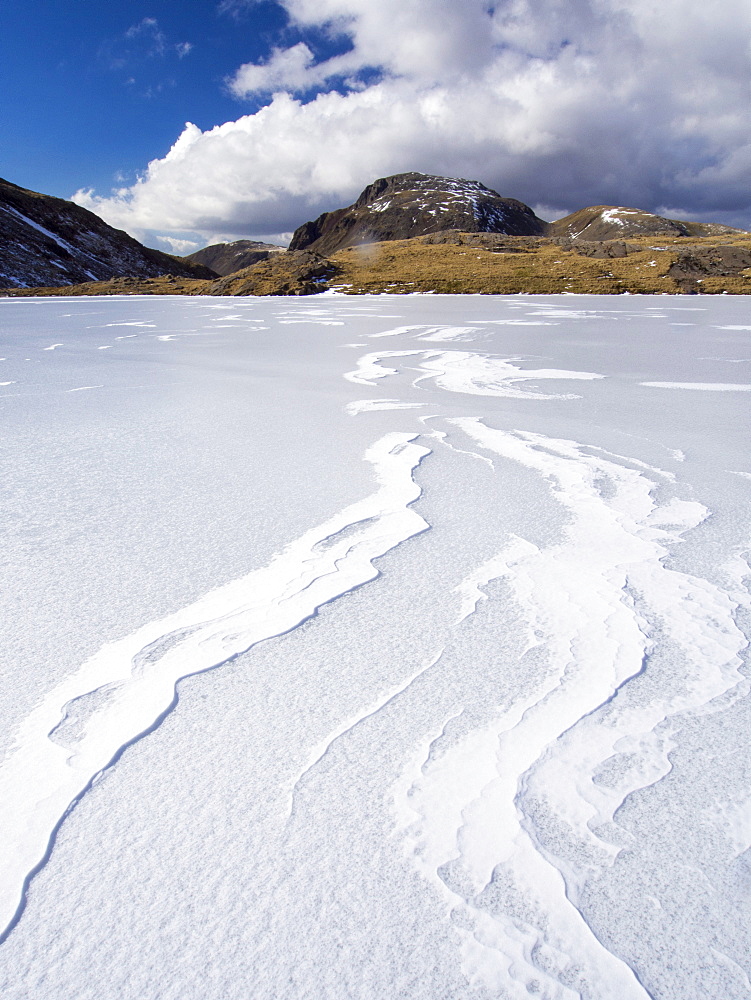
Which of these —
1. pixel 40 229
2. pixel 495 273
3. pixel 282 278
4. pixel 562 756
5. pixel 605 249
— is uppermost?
pixel 40 229

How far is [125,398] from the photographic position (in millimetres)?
4762

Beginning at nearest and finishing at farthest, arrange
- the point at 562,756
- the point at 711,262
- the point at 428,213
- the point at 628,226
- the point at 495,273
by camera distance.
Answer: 1. the point at 562,756
2. the point at 711,262
3. the point at 495,273
4. the point at 628,226
5. the point at 428,213

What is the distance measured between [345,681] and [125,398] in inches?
159

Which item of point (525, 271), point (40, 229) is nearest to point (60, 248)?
point (40, 229)

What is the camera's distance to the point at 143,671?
146 cm

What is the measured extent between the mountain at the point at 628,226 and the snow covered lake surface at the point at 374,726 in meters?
140

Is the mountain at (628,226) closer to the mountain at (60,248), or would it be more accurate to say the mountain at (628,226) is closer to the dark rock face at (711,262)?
the mountain at (60,248)

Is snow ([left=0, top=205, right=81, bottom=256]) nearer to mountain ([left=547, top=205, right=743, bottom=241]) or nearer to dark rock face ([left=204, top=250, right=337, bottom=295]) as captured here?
dark rock face ([left=204, top=250, right=337, bottom=295])

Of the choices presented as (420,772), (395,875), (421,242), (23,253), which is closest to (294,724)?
(420,772)

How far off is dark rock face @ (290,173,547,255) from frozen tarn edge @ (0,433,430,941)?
16775 centimetres

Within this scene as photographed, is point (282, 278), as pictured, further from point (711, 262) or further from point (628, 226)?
point (628, 226)

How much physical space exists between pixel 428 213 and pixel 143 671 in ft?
607

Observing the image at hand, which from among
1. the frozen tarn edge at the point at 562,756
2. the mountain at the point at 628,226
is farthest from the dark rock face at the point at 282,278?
the mountain at the point at 628,226

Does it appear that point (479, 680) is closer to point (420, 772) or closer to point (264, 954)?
point (420, 772)
